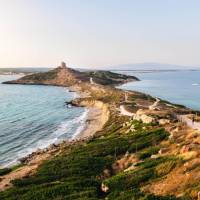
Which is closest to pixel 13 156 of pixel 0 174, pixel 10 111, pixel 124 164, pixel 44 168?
pixel 0 174

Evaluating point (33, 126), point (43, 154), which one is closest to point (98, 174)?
point (43, 154)

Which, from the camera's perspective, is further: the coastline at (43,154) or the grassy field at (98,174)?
the coastline at (43,154)

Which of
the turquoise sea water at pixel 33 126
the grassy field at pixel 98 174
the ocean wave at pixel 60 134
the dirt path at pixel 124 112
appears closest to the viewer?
the grassy field at pixel 98 174

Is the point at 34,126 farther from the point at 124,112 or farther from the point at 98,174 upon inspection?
the point at 98,174

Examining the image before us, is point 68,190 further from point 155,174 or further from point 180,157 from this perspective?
point 180,157

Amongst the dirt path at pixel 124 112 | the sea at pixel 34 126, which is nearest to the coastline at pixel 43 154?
the sea at pixel 34 126

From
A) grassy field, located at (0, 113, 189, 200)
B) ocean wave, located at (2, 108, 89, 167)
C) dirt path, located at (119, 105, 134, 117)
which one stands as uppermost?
grassy field, located at (0, 113, 189, 200)

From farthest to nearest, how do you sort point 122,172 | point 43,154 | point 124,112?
point 124,112
point 43,154
point 122,172

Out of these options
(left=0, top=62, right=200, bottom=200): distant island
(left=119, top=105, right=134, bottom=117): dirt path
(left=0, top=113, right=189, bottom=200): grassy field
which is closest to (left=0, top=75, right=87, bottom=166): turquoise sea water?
(left=0, top=62, right=200, bottom=200): distant island

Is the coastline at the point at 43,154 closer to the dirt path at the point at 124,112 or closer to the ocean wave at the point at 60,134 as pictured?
the ocean wave at the point at 60,134

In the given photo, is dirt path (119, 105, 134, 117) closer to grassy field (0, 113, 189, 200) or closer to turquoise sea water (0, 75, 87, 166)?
turquoise sea water (0, 75, 87, 166)

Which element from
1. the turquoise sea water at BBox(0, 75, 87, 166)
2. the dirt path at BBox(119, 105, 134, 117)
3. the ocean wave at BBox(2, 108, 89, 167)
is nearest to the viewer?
the ocean wave at BBox(2, 108, 89, 167)
